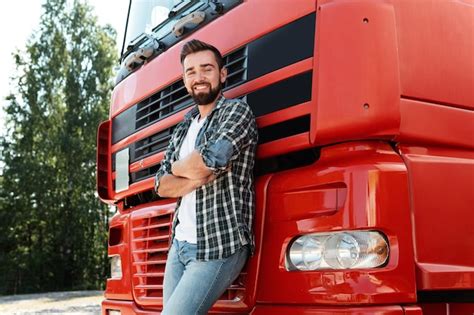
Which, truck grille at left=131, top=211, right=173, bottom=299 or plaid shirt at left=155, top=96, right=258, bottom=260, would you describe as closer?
plaid shirt at left=155, top=96, right=258, bottom=260

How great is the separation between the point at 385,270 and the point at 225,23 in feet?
4.70

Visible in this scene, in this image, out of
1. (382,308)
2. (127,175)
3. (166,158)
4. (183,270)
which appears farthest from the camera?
(127,175)

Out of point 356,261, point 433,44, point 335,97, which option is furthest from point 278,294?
point 433,44

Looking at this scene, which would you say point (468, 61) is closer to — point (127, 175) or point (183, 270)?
point (183, 270)

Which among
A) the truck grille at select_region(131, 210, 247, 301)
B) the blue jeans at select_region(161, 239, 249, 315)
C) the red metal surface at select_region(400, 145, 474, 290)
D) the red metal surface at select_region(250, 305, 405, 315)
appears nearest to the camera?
the red metal surface at select_region(250, 305, 405, 315)

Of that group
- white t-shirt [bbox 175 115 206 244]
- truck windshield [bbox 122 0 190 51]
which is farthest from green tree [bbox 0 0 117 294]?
white t-shirt [bbox 175 115 206 244]

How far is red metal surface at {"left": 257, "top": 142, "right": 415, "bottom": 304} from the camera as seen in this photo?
210 centimetres

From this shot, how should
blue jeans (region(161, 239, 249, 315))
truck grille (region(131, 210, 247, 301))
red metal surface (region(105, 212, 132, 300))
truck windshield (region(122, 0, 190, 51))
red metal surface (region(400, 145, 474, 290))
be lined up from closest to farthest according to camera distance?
red metal surface (region(400, 145, 474, 290)) < blue jeans (region(161, 239, 249, 315)) < truck grille (region(131, 210, 247, 301)) < red metal surface (region(105, 212, 132, 300)) < truck windshield (region(122, 0, 190, 51))

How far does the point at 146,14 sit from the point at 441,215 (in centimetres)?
251

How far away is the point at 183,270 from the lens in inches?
103

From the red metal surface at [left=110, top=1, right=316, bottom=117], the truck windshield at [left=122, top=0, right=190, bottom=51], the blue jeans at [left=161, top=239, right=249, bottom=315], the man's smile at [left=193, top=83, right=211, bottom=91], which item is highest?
the truck windshield at [left=122, top=0, right=190, bottom=51]

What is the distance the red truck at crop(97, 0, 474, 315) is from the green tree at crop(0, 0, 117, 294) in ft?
76.1

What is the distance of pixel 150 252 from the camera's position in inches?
127

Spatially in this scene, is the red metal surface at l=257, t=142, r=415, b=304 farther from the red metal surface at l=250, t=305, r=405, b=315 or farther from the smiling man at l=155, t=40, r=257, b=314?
the smiling man at l=155, t=40, r=257, b=314
